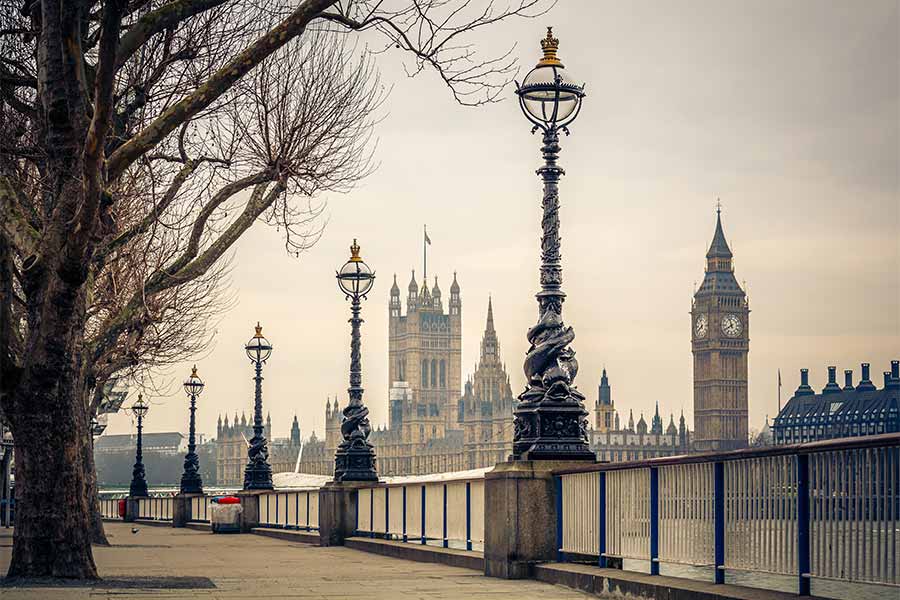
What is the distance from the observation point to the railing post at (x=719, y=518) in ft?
39.3

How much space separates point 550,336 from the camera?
16656mm

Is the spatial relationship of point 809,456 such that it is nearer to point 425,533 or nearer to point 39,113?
point 39,113

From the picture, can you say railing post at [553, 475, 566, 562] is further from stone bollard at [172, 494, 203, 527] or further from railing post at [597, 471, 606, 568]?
stone bollard at [172, 494, 203, 527]

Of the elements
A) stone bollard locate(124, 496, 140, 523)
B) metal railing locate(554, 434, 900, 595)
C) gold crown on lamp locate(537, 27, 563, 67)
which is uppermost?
gold crown on lamp locate(537, 27, 563, 67)

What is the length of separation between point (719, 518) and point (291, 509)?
2425 cm

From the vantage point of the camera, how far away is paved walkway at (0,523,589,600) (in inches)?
549

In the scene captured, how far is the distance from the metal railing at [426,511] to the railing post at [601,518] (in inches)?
141

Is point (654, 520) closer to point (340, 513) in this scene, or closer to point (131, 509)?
point (340, 513)

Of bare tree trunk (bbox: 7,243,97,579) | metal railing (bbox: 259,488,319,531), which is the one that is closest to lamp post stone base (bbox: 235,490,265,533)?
metal railing (bbox: 259,488,319,531)

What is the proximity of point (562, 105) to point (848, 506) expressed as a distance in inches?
317

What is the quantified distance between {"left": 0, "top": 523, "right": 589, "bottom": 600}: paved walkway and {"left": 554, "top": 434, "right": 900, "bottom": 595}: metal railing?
0.84 m

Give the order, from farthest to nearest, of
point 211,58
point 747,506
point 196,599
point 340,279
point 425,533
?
point 340,279
point 425,533
point 211,58
point 196,599
point 747,506

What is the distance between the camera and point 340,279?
1155 inches

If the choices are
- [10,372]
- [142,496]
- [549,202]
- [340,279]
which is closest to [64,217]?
[10,372]
